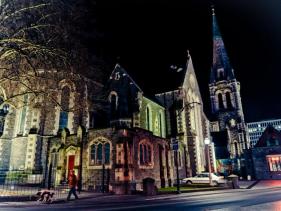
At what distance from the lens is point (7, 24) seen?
12.1m

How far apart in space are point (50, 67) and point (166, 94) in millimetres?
24650

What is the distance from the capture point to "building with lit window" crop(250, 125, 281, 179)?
37.5 metres

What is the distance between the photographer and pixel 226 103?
194 ft

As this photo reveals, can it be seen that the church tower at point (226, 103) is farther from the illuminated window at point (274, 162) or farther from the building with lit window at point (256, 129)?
the building with lit window at point (256, 129)

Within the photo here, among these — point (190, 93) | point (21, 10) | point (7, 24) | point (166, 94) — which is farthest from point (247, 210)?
point (190, 93)

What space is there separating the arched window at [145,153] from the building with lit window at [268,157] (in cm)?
2520

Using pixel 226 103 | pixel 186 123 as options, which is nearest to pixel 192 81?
pixel 186 123

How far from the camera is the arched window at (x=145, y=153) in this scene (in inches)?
844

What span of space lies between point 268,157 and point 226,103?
22.5 metres

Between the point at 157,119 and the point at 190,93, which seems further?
the point at 190,93

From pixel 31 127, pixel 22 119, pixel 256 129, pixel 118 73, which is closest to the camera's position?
pixel 31 127

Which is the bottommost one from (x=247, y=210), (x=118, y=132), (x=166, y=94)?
(x=247, y=210)

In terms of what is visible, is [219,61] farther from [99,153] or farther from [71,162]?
[71,162]

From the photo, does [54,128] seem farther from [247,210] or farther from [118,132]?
[247,210]
